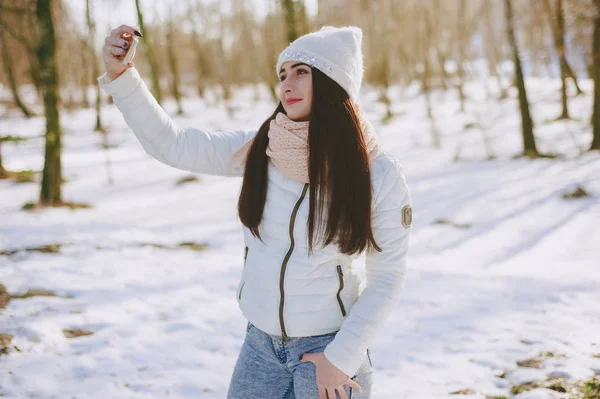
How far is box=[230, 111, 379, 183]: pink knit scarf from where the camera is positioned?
1690mm

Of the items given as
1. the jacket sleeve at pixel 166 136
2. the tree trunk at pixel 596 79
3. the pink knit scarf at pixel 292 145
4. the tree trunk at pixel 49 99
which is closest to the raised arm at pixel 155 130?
the jacket sleeve at pixel 166 136

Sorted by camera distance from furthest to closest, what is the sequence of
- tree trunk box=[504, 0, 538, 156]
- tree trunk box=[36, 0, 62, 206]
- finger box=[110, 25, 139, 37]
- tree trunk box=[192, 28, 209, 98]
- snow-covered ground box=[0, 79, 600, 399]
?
1. tree trunk box=[192, 28, 209, 98]
2. tree trunk box=[504, 0, 538, 156]
3. tree trunk box=[36, 0, 62, 206]
4. snow-covered ground box=[0, 79, 600, 399]
5. finger box=[110, 25, 139, 37]

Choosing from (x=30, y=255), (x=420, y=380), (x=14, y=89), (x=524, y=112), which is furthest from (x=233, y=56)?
(x=420, y=380)

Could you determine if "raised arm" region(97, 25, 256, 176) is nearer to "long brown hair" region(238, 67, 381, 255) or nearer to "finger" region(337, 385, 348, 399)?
"long brown hair" region(238, 67, 381, 255)

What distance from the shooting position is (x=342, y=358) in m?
1.58

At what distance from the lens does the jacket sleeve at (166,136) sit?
177cm

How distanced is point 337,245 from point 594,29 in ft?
39.2

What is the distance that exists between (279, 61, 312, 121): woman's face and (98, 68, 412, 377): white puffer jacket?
0.23 m

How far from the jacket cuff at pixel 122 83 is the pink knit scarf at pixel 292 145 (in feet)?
1.67

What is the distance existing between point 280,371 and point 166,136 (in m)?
0.95

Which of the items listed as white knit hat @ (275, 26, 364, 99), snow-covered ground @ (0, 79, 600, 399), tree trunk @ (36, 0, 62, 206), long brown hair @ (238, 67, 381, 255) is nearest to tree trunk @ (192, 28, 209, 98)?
snow-covered ground @ (0, 79, 600, 399)

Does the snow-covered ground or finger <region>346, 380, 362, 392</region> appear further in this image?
the snow-covered ground

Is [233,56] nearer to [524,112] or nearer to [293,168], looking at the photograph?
[524,112]

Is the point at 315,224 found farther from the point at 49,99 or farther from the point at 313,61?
the point at 49,99
